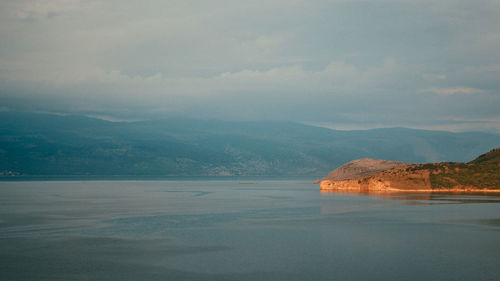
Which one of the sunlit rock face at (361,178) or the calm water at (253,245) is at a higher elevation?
the sunlit rock face at (361,178)

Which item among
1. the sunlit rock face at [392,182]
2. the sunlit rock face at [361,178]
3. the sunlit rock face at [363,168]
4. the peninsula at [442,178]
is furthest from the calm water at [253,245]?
the sunlit rock face at [363,168]

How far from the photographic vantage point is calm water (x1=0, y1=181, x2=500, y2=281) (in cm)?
2236

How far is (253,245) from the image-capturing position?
29.4 meters

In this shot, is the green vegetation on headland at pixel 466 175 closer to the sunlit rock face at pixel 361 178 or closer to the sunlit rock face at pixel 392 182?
the sunlit rock face at pixel 392 182

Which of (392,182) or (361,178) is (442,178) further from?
(361,178)

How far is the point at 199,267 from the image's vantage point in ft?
77.2

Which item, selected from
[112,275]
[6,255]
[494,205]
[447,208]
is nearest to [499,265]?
[112,275]

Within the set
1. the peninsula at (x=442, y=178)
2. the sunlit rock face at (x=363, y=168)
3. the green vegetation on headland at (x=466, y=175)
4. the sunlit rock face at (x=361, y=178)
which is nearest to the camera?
the green vegetation on headland at (x=466, y=175)

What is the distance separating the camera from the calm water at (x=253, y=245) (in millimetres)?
22359

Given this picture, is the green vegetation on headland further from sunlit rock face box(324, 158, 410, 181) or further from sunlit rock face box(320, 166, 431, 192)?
sunlit rock face box(324, 158, 410, 181)

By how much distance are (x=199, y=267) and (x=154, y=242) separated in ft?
25.6

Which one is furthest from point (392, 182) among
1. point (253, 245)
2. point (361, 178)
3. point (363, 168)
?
point (253, 245)

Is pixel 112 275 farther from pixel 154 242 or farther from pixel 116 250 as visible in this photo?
pixel 154 242

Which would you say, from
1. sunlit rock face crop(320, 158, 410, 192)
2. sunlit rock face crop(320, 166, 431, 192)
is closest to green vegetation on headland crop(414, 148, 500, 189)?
sunlit rock face crop(320, 166, 431, 192)
